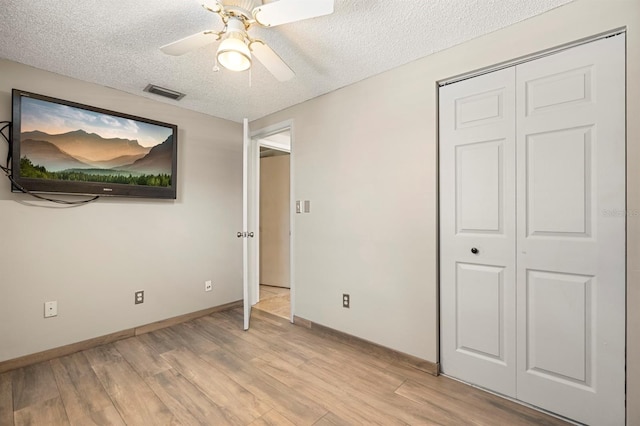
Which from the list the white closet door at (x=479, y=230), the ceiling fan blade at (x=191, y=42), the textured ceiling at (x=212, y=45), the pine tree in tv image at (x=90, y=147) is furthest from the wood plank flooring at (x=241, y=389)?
the textured ceiling at (x=212, y=45)

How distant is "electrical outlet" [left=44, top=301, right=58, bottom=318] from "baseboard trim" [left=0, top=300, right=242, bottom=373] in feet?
0.91

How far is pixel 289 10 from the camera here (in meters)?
1.34

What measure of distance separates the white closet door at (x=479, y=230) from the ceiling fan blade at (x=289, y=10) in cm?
120

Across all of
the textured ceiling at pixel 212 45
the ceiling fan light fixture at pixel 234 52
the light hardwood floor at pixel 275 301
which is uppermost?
the textured ceiling at pixel 212 45

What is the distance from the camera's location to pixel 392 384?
6.47 ft

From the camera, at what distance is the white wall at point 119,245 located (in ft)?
7.23

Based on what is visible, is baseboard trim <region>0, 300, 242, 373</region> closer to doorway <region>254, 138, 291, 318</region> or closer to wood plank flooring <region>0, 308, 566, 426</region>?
wood plank flooring <region>0, 308, 566, 426</region>

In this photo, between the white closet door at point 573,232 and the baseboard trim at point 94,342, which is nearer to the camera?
the white closet door at point 573,232

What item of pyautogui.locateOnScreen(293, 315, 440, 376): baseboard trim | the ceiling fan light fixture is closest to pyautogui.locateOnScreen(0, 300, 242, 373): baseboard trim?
pyautogui.locateOnScreen(293, 315, 440, 376): baseboard trim

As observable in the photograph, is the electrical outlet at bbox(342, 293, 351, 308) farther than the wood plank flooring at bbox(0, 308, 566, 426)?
Yes

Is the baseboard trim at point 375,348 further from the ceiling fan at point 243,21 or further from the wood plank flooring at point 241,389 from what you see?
the ceiling fan at point 243,21

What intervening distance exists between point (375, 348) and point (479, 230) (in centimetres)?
127

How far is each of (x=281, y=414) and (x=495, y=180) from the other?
6.46ft

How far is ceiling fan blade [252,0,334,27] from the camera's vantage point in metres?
1.28
